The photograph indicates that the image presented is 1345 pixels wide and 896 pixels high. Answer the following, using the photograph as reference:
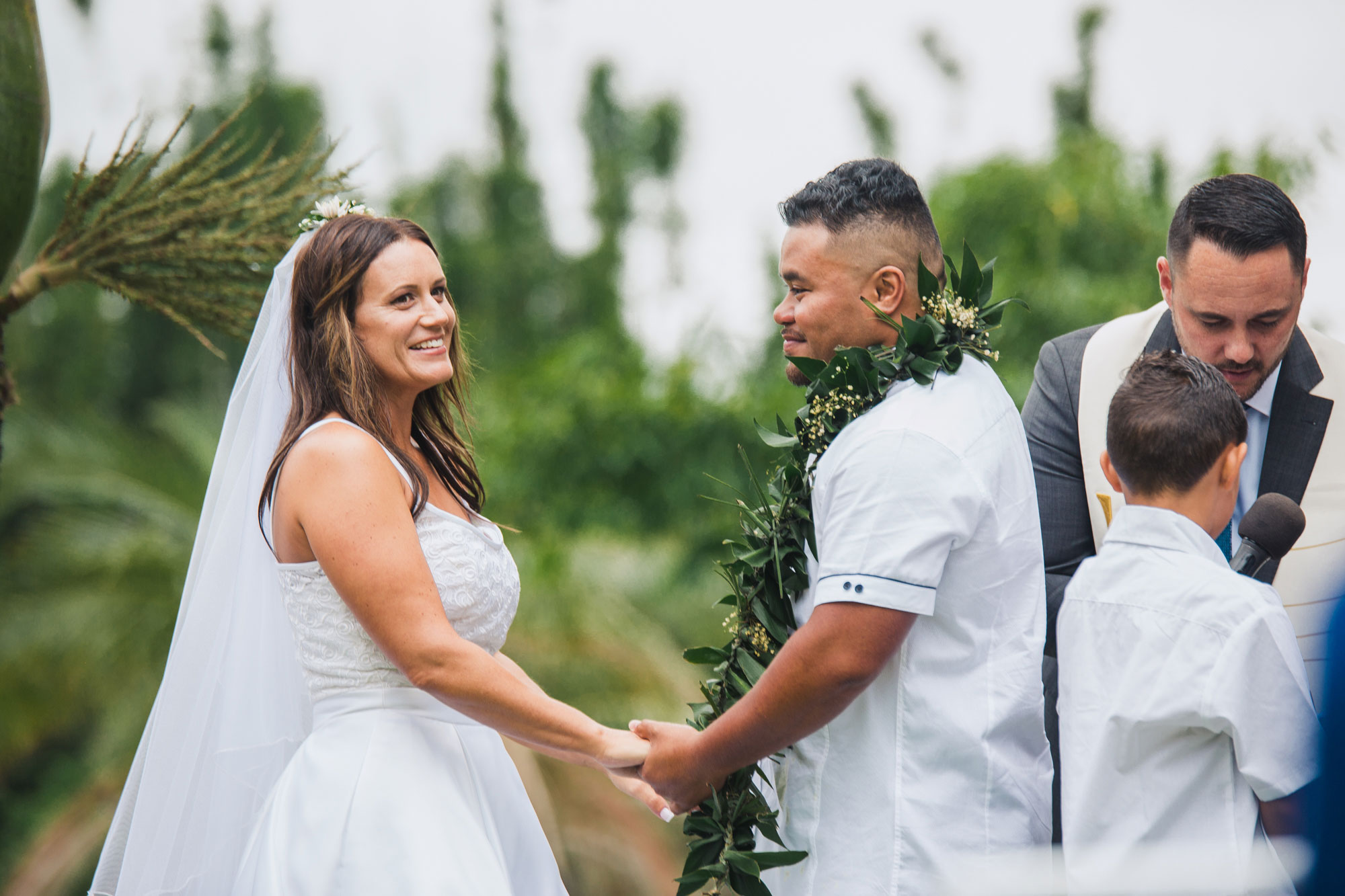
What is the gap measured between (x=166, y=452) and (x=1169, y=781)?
10747 millimetres

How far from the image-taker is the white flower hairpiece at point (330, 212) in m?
3.17

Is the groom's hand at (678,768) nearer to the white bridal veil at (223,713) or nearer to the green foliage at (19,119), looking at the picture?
the white bridal veil at (223,713)

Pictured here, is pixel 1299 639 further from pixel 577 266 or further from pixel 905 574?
pixel 577 266

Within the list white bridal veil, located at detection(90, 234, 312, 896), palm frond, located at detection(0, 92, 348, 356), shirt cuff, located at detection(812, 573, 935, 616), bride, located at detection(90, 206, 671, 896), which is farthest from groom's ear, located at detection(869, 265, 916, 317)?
palm frond, located at detection(0, 92, 348, 356)

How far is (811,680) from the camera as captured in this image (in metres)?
2.52

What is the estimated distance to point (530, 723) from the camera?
2.82 metres

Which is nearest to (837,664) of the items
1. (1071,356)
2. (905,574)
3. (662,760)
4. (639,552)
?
(905,574)

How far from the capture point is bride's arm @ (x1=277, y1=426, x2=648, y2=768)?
2.70 m

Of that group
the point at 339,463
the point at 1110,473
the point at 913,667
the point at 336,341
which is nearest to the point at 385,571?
the point at 339,463

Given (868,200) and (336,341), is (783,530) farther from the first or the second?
(336,341)

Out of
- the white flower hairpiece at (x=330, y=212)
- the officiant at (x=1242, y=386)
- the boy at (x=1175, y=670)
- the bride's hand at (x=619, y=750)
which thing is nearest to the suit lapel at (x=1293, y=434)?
the officiant at (x=1242, y=386)

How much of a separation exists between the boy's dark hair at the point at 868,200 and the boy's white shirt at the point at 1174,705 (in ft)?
2.99

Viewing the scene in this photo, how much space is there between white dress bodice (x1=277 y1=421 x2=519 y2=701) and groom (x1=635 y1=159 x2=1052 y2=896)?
26.4 inches

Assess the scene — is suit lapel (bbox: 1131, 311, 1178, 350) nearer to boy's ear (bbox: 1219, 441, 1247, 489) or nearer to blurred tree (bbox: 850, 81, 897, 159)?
boy's ear (bbox: 1219, 441, 1247, 489)
